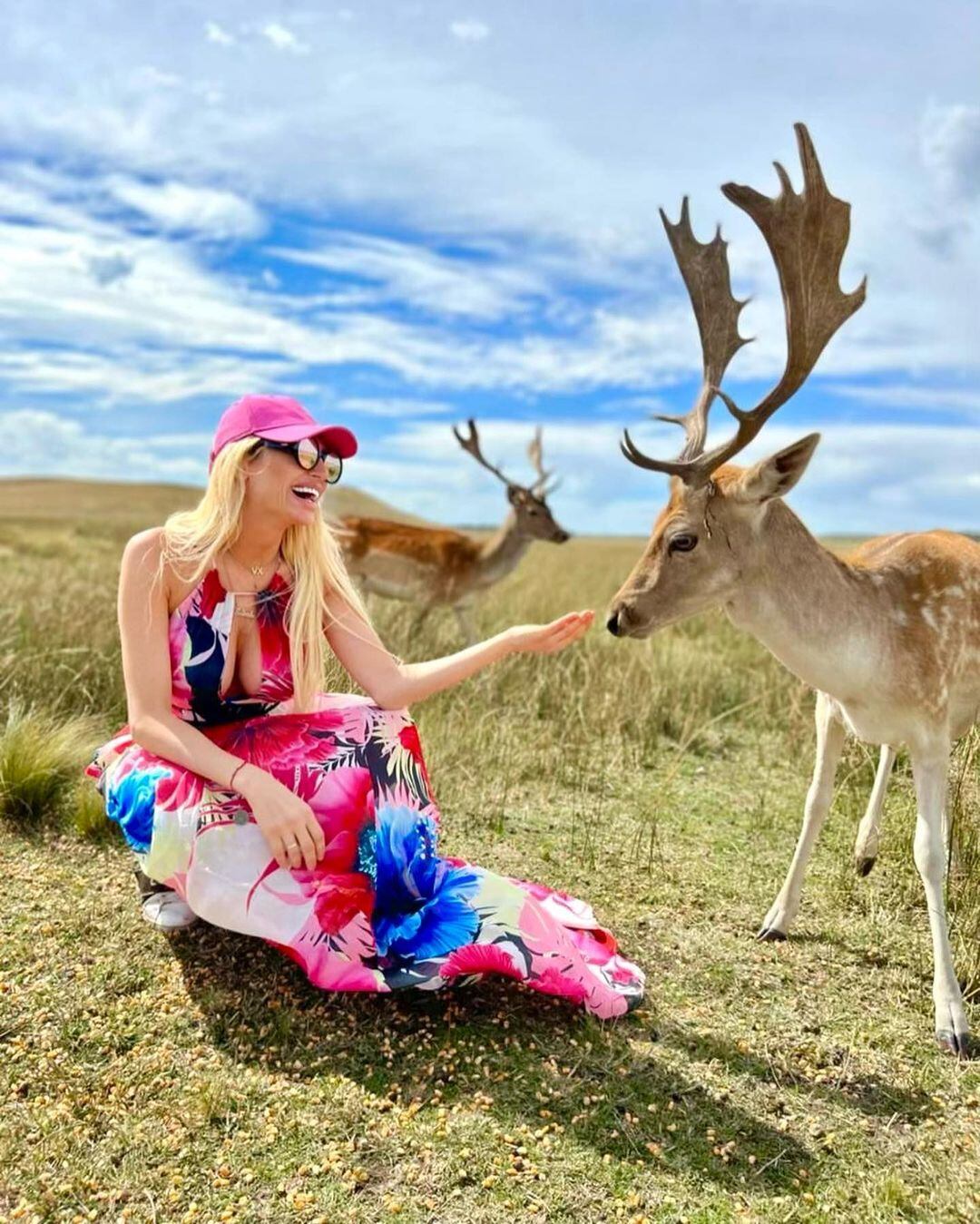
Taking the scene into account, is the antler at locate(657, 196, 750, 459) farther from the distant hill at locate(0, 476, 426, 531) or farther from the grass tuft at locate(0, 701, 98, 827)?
the distant hill at locate(0, 476, 426, 531)

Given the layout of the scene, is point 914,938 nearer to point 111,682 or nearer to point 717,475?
point 717,475

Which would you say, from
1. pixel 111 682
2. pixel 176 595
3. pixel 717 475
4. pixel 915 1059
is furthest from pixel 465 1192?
pixel 111 682

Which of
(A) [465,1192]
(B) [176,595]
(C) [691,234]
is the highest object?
(C) [691,234]

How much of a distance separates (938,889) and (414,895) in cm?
166

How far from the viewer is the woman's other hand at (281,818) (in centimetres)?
284

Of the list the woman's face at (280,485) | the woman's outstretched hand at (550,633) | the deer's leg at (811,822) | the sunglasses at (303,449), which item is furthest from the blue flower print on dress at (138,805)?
the deer's leg at (811,822)

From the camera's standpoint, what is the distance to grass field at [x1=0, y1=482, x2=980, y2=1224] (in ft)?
8.20

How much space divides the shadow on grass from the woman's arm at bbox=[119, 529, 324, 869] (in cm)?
52

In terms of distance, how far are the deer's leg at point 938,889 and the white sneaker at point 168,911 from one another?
7.73 ft

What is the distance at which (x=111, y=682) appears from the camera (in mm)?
6258

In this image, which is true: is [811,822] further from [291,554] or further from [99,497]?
[99,497]

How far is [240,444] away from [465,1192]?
6.72ft

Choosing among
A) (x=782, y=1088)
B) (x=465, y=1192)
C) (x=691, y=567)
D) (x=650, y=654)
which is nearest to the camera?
(x=465, y=1192)

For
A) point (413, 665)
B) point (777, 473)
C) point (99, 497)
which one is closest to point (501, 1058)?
point (413, 665)
